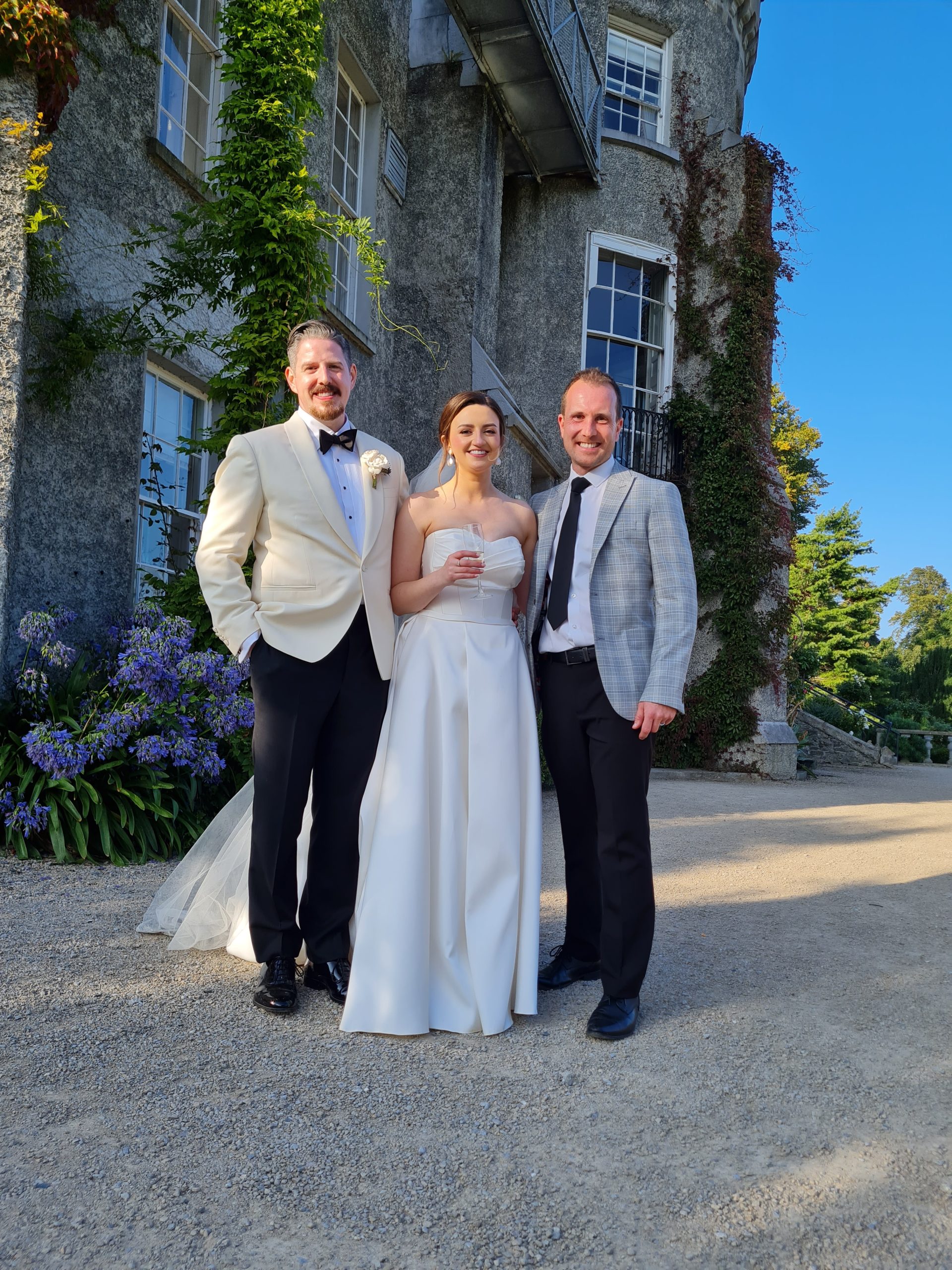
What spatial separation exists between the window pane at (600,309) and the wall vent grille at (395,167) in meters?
3.17

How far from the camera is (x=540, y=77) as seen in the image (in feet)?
32.1

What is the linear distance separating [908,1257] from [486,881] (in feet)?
5.00

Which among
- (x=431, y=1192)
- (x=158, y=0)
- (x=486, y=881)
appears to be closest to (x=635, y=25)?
(x=158, y=0)

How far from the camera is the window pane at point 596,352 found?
1215 centimetres

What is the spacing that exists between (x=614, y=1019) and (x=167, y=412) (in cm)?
540

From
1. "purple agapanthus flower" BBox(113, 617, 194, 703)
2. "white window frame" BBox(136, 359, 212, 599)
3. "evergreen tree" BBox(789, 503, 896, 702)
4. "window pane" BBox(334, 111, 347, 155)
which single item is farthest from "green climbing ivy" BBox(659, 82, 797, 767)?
"evergreen tree" BBox(789, 503, 896, 702)

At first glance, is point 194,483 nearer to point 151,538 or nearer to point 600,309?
point 151,538

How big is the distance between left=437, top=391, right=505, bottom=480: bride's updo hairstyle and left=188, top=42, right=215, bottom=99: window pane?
525cm

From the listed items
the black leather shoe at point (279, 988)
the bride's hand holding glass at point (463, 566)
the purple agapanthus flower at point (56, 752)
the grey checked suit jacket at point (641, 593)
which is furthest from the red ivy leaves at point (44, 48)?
the black leather shoe at point (279, 988)

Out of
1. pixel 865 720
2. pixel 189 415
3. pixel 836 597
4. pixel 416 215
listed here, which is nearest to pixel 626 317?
pixel 416 215

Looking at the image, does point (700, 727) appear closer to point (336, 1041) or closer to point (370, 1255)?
point (336, 1041)

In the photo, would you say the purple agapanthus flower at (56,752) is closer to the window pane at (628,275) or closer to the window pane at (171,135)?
the window pane at (171,135)

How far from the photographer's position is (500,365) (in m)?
11.9

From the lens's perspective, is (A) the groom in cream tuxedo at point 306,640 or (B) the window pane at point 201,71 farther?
(B) the window pane at point 201,71
